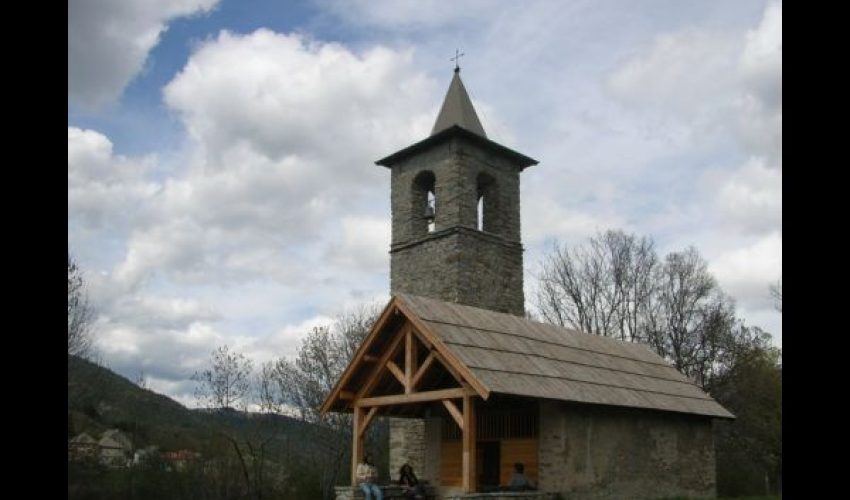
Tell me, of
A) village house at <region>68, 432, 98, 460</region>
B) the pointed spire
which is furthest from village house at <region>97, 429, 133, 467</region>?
the pointed spire

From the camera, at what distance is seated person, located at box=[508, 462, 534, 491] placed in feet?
47.8

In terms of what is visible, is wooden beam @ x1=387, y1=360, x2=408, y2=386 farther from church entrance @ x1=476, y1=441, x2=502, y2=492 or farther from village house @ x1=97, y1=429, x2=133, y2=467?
village house @ x1=97, y1=429, x2=133, y2=467

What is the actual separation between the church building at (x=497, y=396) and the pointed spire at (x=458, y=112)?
1.24 metres

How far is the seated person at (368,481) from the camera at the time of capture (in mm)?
14508

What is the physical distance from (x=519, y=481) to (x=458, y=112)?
513 inches

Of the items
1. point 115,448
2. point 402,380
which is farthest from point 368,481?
point 115,448

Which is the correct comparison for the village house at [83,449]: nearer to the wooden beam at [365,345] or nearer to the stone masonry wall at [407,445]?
the stone masonry wall at [407,445]

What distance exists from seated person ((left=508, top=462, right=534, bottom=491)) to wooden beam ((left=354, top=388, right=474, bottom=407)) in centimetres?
187

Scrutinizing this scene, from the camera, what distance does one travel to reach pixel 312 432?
2858 cm

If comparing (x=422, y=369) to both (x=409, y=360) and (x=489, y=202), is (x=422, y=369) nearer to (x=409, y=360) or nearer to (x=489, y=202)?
(x=409, y=360)

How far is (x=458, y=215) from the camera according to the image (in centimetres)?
2295
